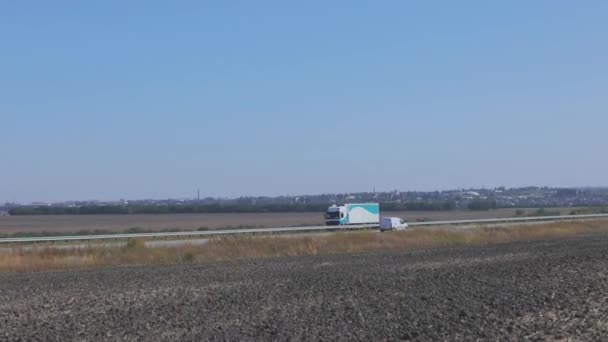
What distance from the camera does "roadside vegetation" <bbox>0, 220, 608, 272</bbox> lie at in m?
40.1

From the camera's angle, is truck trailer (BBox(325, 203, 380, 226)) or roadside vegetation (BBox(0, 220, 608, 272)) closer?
roadside vegetation (BBox(0, 220, 608, 272))

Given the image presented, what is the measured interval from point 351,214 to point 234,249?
39248 mm

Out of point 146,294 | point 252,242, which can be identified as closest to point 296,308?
point 146,294

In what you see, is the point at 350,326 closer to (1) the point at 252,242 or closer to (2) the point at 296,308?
(2) the point at 296,308

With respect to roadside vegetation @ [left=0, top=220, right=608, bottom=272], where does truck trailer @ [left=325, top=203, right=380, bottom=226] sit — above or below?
above

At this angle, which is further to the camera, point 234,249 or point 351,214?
point 351,214

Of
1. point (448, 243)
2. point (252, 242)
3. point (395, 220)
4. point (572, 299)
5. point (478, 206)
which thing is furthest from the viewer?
point (478, 206)

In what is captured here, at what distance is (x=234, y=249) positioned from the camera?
46750mm

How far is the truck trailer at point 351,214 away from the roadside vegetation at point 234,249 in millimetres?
21278

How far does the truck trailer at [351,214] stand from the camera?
83375 millimetres

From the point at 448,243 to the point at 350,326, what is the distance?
38646mm

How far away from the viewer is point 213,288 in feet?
80.1

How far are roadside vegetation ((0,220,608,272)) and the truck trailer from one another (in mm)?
21278

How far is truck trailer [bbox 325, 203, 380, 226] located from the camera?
8338cm
